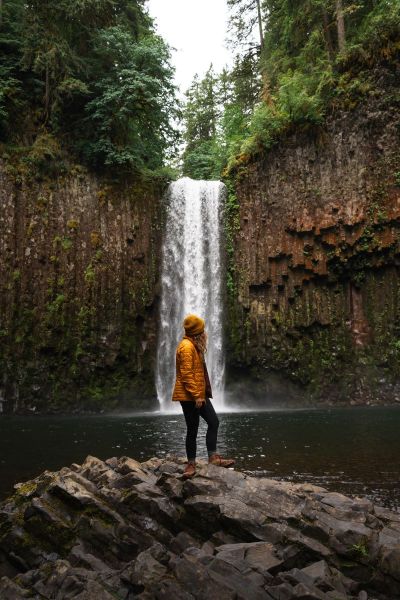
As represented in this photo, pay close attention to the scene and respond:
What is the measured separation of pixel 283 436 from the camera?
11992 mm

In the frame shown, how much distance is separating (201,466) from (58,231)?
1716 centimetres

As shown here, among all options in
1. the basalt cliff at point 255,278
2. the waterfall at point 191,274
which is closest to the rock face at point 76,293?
the basalt cliff at point 255,278

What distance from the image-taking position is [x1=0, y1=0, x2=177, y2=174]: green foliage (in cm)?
2072

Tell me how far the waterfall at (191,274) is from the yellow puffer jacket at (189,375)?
52.9 feet

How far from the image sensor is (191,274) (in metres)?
23.2

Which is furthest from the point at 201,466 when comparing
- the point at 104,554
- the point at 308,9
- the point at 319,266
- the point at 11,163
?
the point at 308,9

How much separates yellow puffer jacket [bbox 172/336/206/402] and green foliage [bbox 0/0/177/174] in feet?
57.6

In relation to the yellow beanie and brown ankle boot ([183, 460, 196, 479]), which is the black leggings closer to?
brown ankle boot ([183, 460, 196, 479])

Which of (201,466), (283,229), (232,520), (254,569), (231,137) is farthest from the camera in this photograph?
(231,137)

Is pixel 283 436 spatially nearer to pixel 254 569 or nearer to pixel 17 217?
pixel 254 569

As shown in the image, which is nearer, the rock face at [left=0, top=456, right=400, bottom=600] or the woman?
the rock face at [left=0, top=456, right=400, bottom=600]

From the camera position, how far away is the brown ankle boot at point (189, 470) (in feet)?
18.3

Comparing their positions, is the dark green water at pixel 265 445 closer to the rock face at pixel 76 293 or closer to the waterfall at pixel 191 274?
the rock face at pixel 76 293

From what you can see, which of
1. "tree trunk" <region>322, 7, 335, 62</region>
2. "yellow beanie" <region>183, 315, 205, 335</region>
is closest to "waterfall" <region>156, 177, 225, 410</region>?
"tree trunk" <region>322, 7, 335, 62</region>
